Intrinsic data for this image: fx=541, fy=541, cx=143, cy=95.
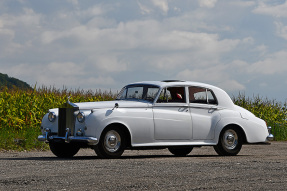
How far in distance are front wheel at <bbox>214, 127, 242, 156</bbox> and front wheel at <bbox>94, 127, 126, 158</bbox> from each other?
279cm

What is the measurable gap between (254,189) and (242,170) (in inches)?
93.8

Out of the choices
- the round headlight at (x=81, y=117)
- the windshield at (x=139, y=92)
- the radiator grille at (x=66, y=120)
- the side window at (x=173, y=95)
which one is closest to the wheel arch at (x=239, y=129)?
the side window at (x=173, y=95)

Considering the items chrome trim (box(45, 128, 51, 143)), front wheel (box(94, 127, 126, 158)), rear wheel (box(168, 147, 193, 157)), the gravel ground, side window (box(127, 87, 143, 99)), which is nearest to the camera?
the gravel ground

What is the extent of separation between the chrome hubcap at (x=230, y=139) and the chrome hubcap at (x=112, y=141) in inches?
121

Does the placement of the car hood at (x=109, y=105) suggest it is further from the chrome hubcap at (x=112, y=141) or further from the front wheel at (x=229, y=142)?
the front wheel at (x=229, y=142)

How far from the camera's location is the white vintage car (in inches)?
474

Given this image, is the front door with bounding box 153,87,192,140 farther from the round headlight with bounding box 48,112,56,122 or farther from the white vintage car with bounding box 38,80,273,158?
the round headlight with bounding box 48,112,56,122

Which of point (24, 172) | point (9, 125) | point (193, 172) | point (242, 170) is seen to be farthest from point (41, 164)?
point (9, 125)

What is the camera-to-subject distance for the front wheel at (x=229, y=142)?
13674 millimetres

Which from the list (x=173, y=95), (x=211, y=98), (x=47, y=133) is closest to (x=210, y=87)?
(x=211, y=98)

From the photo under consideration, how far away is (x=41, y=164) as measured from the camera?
36.1 feet

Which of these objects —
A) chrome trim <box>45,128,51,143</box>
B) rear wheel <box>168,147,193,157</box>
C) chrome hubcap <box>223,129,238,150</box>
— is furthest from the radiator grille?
chrome hubcap <box>223,129,238,150</box>

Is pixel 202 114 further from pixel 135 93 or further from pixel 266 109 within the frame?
pixel 266 109

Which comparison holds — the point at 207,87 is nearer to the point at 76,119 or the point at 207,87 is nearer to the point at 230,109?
the point at 230,109
